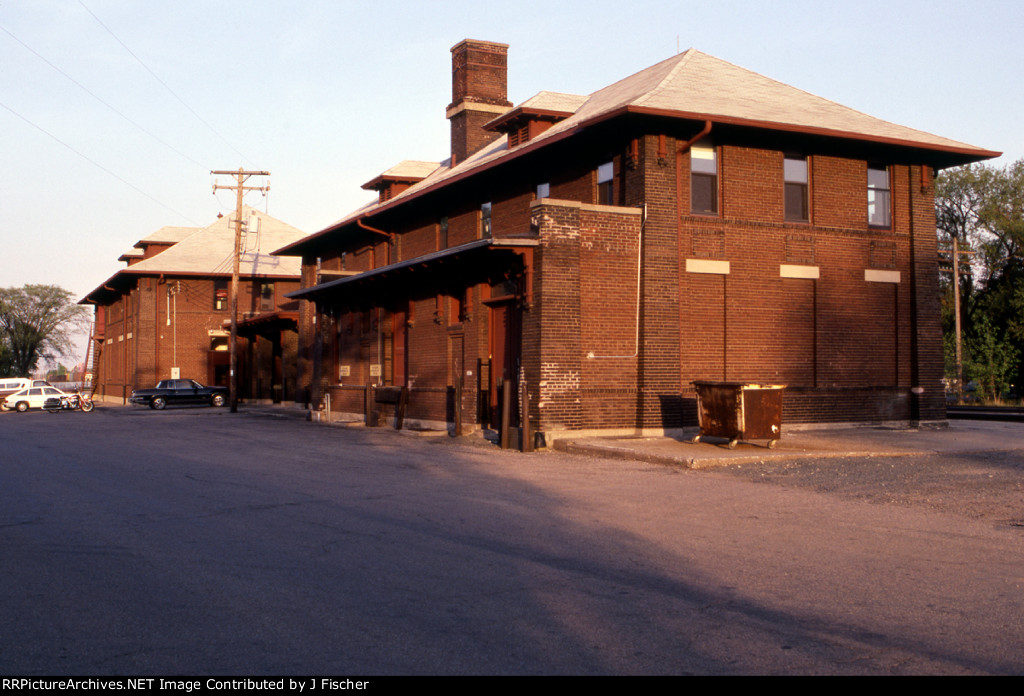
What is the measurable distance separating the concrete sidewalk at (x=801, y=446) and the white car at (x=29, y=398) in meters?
38.8

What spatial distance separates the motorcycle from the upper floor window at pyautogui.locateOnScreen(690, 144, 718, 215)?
123 ft

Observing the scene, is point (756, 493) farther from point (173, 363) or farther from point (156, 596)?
point (173, 363)

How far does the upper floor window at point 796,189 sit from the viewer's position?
21594 mm

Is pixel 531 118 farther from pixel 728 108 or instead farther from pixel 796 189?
pixel 796 189

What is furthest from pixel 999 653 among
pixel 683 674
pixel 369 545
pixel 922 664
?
pixel 369 545

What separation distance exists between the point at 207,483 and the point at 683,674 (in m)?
9.76

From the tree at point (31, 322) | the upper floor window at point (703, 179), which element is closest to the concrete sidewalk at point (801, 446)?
the upper floor window at point (703, 179)

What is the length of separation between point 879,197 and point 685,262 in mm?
6040

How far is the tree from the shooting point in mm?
97875

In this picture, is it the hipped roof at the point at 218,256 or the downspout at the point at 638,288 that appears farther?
the hipped roof at the point at 218,256

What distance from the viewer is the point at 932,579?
274 inches

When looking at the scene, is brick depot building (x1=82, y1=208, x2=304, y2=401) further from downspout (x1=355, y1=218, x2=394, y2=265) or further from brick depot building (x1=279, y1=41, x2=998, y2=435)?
brick depot building (x1=279, y1=41, x2=998, y2=435)

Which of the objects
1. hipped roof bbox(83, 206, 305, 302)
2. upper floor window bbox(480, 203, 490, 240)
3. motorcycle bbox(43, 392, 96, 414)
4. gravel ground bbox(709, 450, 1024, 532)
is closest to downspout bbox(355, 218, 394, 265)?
upper floor window bbox(480, 203, 490, 240)

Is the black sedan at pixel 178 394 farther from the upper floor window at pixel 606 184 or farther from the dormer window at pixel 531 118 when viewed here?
the upper floor window at pixel 606 184
